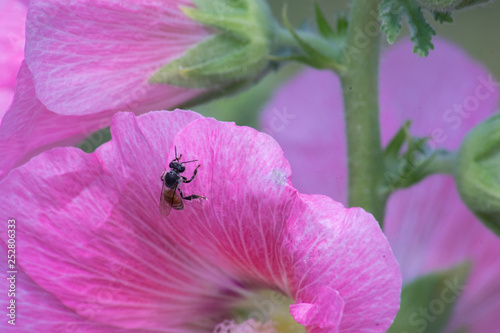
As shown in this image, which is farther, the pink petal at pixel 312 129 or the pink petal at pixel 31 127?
the pink petal at pixel 312 129

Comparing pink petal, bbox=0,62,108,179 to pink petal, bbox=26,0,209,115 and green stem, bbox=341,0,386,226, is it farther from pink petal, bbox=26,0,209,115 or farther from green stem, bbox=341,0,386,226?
green stem, bbox=341,0,386,226

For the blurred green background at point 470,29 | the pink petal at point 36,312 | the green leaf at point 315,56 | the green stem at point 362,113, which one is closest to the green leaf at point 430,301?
the green stem at point 362,113

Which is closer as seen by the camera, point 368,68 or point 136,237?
point 136,237

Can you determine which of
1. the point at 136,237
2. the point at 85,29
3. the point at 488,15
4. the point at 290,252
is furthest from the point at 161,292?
the point at 488,15

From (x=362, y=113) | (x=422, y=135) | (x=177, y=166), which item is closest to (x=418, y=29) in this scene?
(x=362, y=113)

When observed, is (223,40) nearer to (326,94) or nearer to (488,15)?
(326,94)

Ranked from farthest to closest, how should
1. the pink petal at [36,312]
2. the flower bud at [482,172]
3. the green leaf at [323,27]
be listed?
the green leaf at [323,27] < the flower bud at [482,172] < the pink petal at [36,312]

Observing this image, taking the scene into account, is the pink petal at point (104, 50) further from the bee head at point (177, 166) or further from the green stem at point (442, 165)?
the green stem at point (442, 165)
